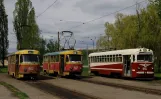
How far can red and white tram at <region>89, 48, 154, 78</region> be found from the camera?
3241 cm

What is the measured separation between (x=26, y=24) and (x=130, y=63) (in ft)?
142

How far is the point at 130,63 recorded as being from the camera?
3334 cm

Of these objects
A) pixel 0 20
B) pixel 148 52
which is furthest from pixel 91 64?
pixel 0 20

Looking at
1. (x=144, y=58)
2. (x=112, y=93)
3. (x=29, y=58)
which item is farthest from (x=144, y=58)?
(x=112, y=93)

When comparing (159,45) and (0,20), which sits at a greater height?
(0,20)

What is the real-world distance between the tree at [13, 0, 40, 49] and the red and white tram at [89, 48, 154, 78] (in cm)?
3495

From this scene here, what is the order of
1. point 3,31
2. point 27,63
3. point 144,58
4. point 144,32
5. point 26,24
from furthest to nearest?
1. point 3,31
2. point 26,24
3. point 144,32
4. point 27,63
5. point 144,58

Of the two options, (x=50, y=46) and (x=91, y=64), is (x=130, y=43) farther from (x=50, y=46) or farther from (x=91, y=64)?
(x=50, y=46)

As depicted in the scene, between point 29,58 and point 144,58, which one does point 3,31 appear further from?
point 144,58

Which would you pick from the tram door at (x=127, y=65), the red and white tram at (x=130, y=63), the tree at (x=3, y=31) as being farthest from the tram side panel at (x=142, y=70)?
the tree at (x=3, y=31)

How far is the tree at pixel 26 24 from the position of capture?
237ft

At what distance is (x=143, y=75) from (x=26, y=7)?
47.3 meters

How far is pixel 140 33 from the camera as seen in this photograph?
4709cm

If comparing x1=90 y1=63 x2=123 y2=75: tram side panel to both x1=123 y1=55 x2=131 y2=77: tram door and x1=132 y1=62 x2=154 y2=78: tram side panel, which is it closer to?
x1=123 y1=55 x2=131 y2=77: tram door
